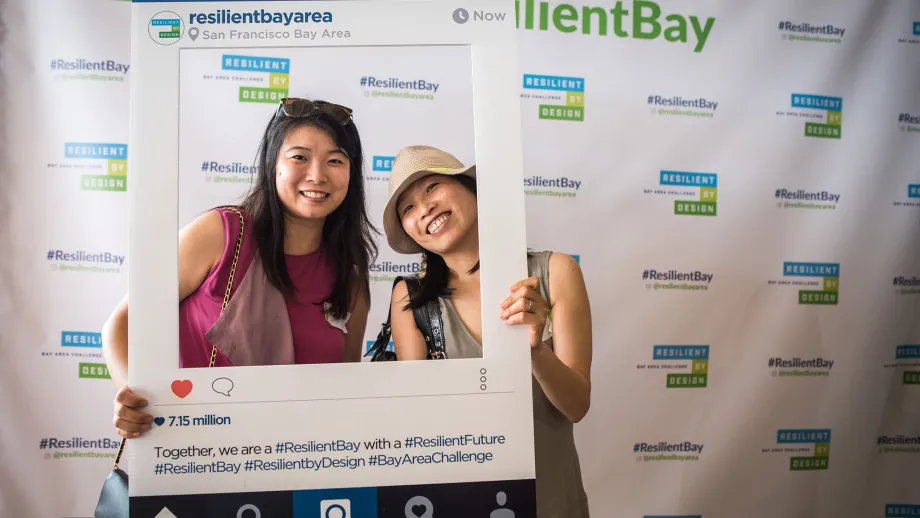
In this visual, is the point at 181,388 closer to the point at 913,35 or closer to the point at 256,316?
the point at 256,316

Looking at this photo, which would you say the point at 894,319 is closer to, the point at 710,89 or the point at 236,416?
the point at 710,89

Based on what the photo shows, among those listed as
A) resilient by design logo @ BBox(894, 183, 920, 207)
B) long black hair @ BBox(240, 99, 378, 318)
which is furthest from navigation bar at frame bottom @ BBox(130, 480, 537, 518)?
resilient by design logo @ BBox(894, 183, 920, 207)

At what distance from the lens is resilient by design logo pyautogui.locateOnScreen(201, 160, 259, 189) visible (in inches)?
60.4

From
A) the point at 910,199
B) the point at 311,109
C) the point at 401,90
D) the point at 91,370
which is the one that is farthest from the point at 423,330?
the point at 910,199

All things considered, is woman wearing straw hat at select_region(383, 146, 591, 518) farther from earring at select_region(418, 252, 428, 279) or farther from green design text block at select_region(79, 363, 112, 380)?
green design text block at select_region(79, 363, 112, 380)

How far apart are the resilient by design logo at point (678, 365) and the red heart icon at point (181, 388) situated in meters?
2.01

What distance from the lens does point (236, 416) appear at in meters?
1.45

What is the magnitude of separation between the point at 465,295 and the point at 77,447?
2.03 m

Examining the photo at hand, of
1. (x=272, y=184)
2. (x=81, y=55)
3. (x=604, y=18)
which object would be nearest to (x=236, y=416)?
(x=272, y=184)

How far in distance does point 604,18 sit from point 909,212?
1.64 m

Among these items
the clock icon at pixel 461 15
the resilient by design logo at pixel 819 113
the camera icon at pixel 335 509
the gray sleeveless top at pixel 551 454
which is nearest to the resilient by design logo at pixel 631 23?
the resilient by design logo at pixel 819 113

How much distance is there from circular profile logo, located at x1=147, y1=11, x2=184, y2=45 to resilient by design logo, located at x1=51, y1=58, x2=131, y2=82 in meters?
1.31

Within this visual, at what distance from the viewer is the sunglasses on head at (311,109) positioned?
1589 millimetres

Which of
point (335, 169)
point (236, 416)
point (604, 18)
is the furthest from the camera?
point (604, 18)
